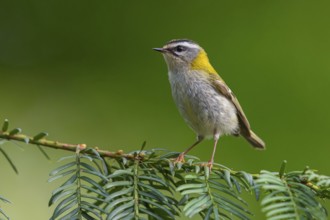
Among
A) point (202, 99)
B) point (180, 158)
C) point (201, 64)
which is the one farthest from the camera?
point (201, 64)

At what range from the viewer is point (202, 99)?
2406mm

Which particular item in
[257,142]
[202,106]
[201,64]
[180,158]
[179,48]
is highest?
[179,48]

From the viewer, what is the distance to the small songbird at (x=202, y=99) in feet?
7.78

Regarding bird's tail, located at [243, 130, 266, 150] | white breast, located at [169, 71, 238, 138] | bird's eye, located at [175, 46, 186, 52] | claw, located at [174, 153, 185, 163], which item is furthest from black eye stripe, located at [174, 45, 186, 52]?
claw, located at [174, 153, 185, 163]

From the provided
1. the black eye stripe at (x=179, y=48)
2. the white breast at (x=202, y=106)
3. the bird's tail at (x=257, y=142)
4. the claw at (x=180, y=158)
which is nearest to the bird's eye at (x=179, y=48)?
the black eye stripe at (x=179, y=48)

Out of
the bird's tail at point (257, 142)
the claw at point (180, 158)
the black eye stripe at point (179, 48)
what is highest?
the black eye stripe at point (179, 48)

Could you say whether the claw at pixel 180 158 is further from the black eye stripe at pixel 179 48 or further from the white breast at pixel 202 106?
the black eye stripe at pixel 179 48

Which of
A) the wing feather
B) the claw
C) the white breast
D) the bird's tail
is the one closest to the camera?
the claw

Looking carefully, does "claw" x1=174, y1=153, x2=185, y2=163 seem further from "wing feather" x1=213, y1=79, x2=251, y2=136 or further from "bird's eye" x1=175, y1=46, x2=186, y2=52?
"bird's eye" x1=175, y1=46, x2=186, y2=52

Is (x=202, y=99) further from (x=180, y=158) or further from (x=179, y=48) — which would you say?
(x=180, y=158)

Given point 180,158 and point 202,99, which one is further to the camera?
point 202,99

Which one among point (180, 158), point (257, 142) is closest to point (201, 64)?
point (257, 142)

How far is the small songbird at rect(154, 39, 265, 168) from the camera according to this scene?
237cm

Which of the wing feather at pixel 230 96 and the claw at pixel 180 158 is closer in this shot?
the claw at pixel 180 158
